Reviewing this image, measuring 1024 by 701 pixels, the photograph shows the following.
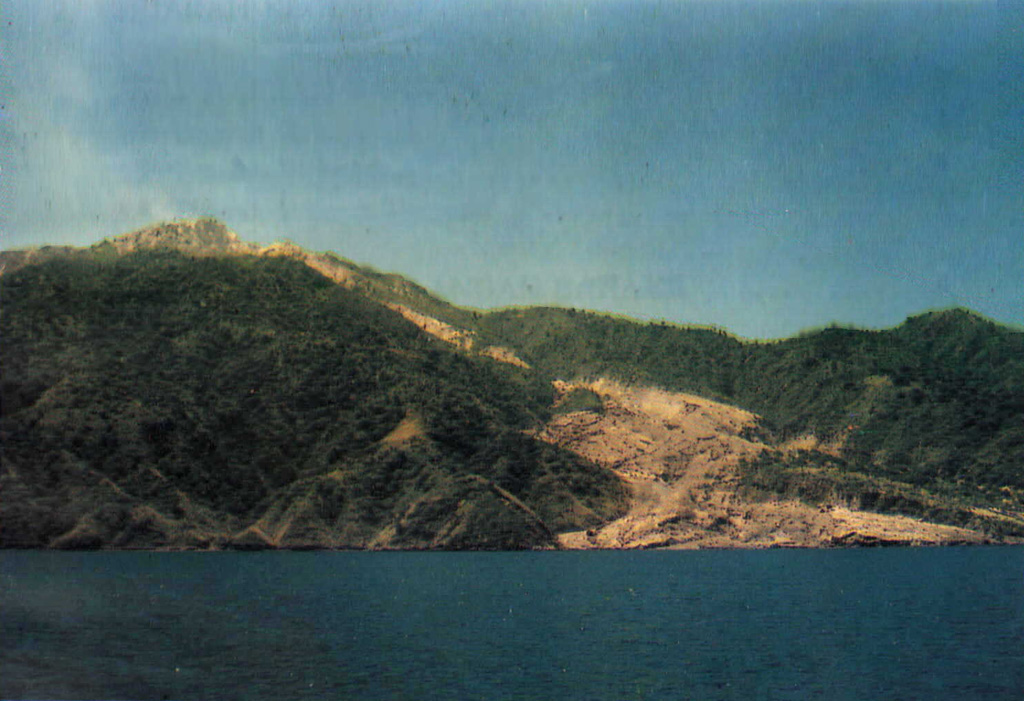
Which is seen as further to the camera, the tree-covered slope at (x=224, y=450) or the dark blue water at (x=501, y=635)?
the tree-covered slope at (x=224, y=450)

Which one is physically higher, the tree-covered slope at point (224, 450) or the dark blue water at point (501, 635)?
the tree-covered slope at point (224, 450)

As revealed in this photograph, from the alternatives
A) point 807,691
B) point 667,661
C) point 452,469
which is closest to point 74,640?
point 667,661

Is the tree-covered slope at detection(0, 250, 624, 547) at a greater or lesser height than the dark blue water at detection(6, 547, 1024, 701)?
greater

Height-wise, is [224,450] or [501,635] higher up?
[224,450]

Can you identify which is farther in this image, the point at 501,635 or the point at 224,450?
the point at 224,450

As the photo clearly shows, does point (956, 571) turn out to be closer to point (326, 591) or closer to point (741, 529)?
point (741, 529)

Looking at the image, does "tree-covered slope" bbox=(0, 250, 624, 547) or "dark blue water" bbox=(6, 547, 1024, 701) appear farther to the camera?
"tree-covered slope" bbox=(0, 250, 624, 547)
